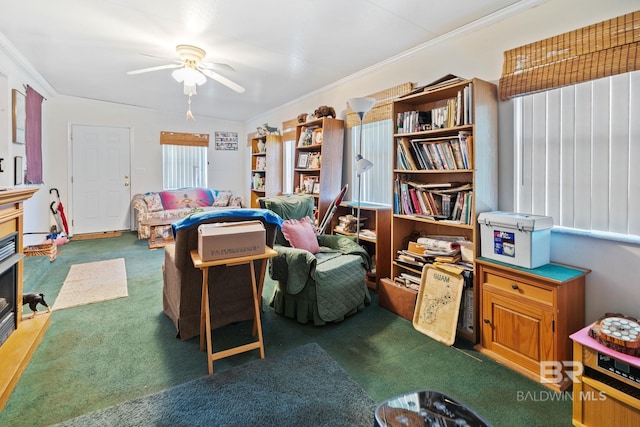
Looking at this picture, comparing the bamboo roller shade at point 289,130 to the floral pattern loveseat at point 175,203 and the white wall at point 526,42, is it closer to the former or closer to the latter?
the white wall at point 526,42

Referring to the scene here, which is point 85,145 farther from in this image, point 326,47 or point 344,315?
point 344,315

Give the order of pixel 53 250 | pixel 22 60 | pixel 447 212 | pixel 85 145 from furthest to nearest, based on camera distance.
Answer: pixel 85 145
pixel 53 250
pixel 22 60
pixel 447 212

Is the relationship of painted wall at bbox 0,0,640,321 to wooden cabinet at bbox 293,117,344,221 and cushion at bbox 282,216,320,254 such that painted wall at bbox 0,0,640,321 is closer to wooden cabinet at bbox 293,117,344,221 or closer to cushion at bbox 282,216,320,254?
wooden cabinet at bbox 293,117,344,221

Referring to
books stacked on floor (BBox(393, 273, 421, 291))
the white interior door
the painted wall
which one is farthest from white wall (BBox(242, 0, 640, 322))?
the white interior door

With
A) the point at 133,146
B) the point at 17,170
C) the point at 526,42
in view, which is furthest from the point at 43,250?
the point at 526,42

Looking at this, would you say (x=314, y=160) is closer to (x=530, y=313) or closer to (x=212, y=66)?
(x=212, y=66)

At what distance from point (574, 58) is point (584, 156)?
597mm

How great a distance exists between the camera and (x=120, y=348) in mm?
2168

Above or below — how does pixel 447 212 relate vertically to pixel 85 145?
below

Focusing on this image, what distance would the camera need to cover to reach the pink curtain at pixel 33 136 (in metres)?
4.05

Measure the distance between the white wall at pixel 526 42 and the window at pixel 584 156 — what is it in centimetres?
9

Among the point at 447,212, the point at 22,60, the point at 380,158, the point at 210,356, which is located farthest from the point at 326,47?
the point at 22,60

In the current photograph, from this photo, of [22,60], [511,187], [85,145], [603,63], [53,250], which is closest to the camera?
[603,63]

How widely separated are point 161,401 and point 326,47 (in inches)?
120
